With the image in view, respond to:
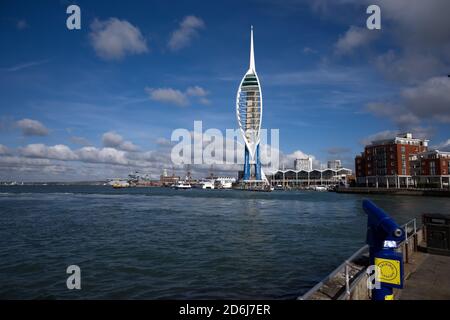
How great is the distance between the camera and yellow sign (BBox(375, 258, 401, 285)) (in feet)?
18.8

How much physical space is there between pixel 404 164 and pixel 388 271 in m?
117

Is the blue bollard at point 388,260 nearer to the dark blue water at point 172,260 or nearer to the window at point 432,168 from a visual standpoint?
the dark blue water at point 172,260

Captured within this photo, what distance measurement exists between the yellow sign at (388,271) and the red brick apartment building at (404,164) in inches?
4314

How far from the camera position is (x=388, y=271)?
19.1ft

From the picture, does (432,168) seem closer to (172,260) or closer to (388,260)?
(172,260)

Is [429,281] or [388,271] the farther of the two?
[429,281]

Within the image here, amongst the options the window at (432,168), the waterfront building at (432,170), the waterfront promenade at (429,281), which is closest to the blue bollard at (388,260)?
the waterfront promenade at (429,281)

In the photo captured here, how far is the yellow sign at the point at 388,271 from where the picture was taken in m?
5.73

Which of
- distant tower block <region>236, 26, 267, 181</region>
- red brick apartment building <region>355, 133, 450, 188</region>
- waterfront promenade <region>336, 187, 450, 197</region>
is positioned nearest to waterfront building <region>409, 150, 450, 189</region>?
red brick apartment building <region>355, 133, 450, 188</region>

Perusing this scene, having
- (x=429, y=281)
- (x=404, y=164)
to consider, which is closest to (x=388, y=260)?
(x=429, y=281)

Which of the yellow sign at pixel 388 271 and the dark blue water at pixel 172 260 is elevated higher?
the yellow sign at pixel 388 271

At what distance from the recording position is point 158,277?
12.7 m

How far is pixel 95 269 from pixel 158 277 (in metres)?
3.18

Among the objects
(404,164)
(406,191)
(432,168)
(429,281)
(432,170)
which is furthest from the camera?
(404,164)
